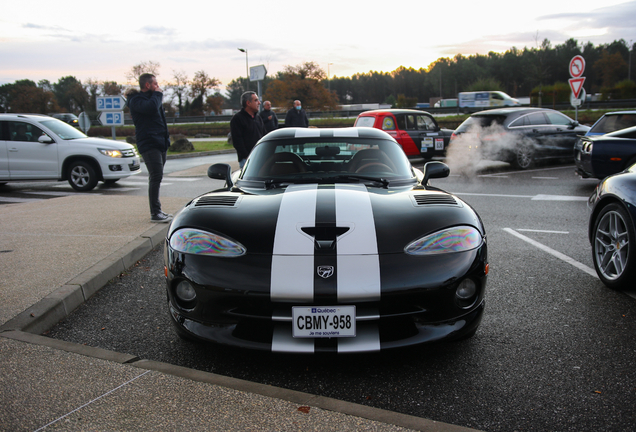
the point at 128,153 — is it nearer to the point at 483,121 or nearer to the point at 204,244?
the point at 483,121

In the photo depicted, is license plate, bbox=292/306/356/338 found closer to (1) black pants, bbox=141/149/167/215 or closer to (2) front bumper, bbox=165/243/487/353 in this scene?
(2) front bumper, bbox=165/243/487/353

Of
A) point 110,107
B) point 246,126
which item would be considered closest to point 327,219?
point 246,126

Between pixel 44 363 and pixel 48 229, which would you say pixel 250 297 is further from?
pixel 48 229

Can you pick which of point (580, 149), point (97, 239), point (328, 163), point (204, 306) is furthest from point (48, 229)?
point (580, 149)

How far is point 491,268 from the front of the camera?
4543 millimetres

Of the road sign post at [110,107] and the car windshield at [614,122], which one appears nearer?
the car windshield at [614,122]

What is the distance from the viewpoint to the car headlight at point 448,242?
2.66 m

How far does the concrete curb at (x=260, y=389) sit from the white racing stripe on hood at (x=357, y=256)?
1.64 ft

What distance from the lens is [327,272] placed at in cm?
252

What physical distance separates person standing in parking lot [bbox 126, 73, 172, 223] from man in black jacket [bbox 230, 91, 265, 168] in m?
1.36

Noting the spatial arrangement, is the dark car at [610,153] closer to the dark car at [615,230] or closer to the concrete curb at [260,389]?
the dark car at [615,230]

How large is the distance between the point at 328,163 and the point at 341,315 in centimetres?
185

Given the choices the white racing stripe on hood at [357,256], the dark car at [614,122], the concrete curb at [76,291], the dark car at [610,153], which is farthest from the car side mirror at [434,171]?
the dark car at [614,122]

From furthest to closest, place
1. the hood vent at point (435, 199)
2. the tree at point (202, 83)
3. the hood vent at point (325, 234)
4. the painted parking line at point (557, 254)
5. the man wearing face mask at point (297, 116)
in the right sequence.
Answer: the tree at point (202, 83), the man wearing face mask at point (297, 116), the painted parking line at point (557, 254), the hood vent at point (435, 199), the hood vent at point (325, 234)
